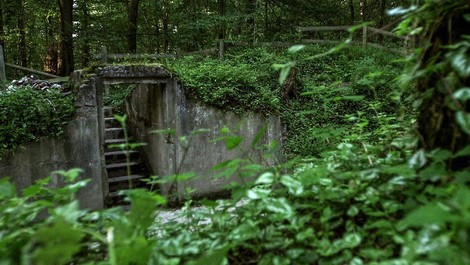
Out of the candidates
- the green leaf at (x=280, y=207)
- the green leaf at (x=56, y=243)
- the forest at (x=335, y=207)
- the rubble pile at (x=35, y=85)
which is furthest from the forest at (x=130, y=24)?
the green leaf at (x=56, y=243)

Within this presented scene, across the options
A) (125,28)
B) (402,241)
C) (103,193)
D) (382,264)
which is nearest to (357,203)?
(402,241)

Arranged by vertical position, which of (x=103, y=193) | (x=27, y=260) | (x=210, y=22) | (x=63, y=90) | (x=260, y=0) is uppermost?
(x=260, y=0)

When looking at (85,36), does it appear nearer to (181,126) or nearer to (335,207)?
(181,126)

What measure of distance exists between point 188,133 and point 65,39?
6.45 meters

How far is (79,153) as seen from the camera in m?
6.32

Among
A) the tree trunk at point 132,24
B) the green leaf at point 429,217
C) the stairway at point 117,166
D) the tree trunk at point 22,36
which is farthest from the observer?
the tree trunk at point 132,24

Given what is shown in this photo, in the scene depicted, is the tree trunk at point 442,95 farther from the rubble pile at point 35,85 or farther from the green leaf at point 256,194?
the rubble pile at point 35,85

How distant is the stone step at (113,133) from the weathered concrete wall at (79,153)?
6.97ft

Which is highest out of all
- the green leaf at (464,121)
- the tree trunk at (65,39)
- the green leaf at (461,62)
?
the tree trunk at (65,39)

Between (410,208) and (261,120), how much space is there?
6.45m

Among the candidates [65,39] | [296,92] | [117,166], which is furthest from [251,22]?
[117,166]

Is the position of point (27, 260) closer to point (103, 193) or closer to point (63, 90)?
point (103, 193)

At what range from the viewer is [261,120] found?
7695 mm

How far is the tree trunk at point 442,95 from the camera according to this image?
1275 millimetres
